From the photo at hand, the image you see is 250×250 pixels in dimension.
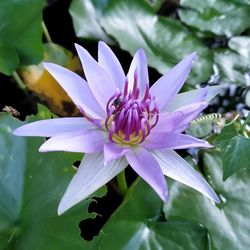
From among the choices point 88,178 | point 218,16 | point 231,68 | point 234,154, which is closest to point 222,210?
point 234,154

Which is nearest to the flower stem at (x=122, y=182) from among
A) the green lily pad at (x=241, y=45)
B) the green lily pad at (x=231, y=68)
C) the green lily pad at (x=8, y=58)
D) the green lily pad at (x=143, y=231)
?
the green lily pad at (x=143, y=231)

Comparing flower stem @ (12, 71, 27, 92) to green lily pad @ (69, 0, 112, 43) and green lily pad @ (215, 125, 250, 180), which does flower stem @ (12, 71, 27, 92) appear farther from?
green lily pad @ (215, 125, 250, 180)

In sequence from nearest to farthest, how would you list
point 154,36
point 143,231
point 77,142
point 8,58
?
point 77,142 < point 143,231 < point 8,58 < point 154,36

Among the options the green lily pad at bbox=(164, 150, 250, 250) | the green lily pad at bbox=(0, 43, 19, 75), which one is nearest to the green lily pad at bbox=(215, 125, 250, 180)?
the green lily pad at bbox=(164, 150, 250, 250)

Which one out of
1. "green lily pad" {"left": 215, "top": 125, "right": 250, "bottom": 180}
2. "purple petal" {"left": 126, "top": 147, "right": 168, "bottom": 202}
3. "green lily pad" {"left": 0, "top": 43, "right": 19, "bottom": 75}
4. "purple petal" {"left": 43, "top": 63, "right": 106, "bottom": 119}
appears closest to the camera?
"purple petal" {"left": 126, "top": 147, "right": 168, "bottom": 202}

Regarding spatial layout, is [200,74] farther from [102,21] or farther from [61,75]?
[61,75]

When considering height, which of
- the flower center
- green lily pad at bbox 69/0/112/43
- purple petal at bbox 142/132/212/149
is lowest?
green lily pad at bbox 69/0/112/43

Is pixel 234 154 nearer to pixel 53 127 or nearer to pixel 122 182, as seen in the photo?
pixel 122 182

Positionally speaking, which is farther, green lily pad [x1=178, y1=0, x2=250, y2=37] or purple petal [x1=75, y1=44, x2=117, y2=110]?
green lily pad [x1=178, y1=0, x2=250, y2=37]
